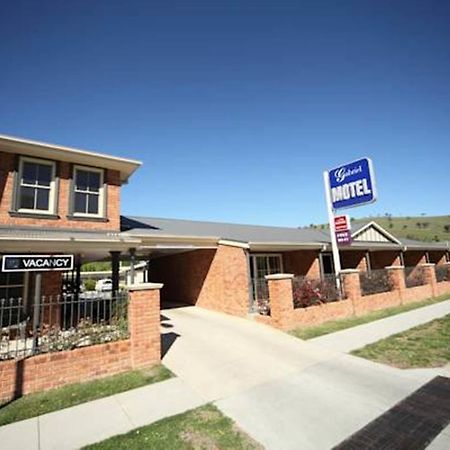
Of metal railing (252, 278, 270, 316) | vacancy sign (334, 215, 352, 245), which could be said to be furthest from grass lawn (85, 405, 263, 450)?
vacancy sign (334, 215, 352, 245)

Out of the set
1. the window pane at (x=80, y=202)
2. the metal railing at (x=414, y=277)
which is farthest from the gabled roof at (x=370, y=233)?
the window pane at (x=80, y=202)

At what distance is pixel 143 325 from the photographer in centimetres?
709

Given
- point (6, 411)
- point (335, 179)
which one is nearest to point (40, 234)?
point (6, 411)

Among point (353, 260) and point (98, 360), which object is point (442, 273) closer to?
point (353, 260)

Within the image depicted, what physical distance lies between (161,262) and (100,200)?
33.6 feet

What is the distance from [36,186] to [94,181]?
6.27 ft

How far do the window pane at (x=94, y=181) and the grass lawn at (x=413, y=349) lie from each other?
398 inches

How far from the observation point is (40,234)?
942 centimetres

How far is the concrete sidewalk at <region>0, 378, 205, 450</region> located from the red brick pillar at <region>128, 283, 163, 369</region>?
1.07 metres

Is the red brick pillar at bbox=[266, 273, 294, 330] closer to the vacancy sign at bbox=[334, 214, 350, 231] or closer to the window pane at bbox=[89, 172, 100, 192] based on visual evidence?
the vacancy sign at bbox=[334, 214, 350, 231]

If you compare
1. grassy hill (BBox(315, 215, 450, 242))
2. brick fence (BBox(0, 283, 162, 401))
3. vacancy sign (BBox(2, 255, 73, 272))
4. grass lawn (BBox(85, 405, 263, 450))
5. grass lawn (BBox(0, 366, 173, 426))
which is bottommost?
grass lawn (BBox(85, 405, 263, 450))

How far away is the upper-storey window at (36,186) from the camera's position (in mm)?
10445

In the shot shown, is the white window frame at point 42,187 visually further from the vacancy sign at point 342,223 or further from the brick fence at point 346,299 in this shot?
the vacancy sign at point 342,223

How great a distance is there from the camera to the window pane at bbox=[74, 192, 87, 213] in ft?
37.0
